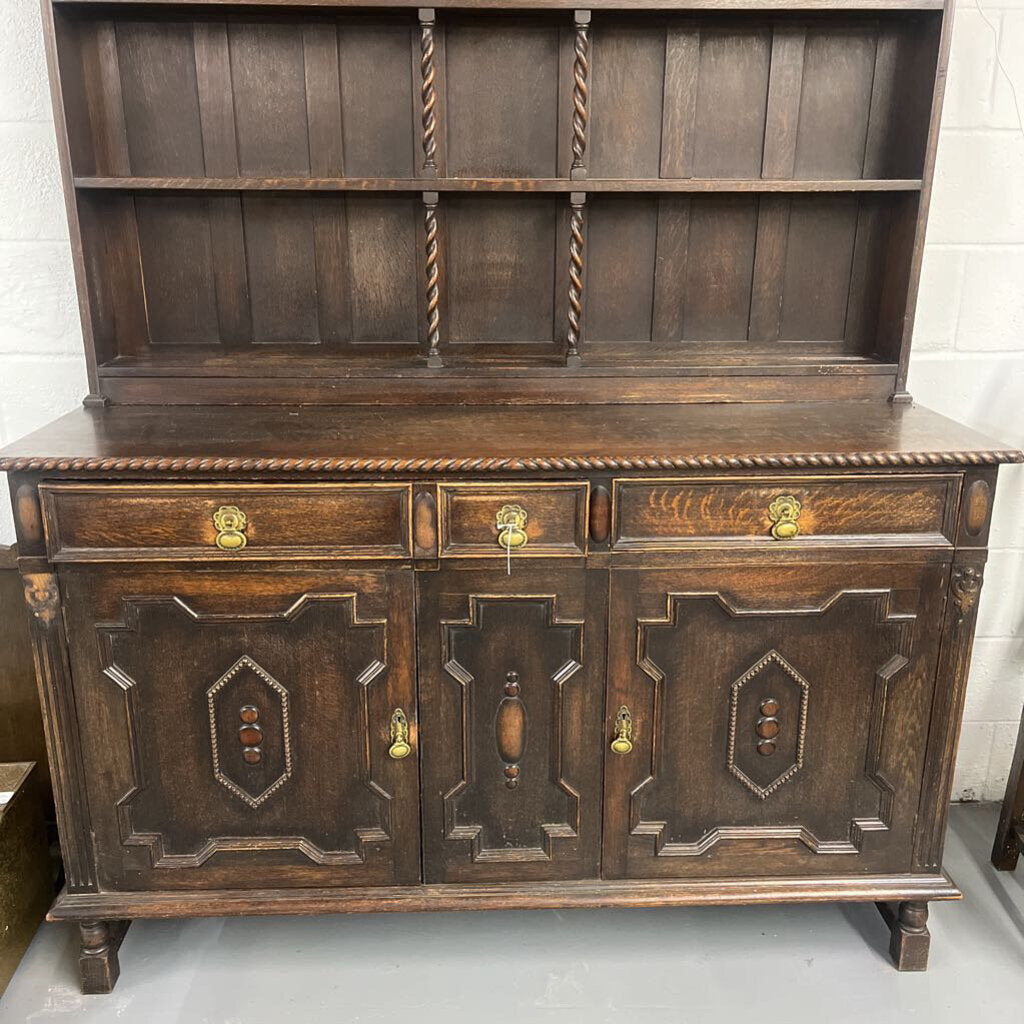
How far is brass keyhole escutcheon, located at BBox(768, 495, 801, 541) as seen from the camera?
1.56 m

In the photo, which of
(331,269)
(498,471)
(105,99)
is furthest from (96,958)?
(105,99)

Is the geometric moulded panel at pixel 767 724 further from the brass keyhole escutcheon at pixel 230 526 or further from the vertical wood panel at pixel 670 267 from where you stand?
the brass keyhole escutcheon at pixel 230 526

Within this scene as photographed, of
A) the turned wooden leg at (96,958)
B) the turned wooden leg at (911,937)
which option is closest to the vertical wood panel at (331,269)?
the turned wooden leg at (96,958)

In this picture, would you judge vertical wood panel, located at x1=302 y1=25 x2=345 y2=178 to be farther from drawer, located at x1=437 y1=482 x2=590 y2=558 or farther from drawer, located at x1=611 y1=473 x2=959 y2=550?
drawer, located at x1=611 y1=473 x2=959 y2=550

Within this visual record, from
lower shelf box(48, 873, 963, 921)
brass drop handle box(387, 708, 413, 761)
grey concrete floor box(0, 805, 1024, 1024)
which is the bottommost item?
grey concrete floor box(0, 805, 1024, 1024)

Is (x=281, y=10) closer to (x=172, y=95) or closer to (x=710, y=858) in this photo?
(x=172, y=95)

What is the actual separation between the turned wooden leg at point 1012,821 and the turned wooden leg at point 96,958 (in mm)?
1842

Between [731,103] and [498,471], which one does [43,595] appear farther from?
[731,103]

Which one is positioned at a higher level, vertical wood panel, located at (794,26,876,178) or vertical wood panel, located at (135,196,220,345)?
vertical wood panel, located at (794,26,876,178)

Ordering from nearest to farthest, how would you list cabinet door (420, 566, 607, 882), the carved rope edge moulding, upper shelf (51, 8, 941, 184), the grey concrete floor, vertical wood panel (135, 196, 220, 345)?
1. the carved rope edge moulding
2. cabinet door (420, 566, 607, 882)
3. the grey concrete floor
4. upper shelf (51, 8, 941, 184)
5. vertical wood panel (135, 196, 220, 345)

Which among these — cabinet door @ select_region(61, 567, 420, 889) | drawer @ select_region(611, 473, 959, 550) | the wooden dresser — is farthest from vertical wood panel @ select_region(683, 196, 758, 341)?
cabinet door @ select_region(61, 567, 420, 889)

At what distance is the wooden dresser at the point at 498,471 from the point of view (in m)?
1.55

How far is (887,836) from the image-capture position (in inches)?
68.1

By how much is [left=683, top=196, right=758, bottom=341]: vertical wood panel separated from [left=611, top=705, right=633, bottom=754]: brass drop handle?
2.74ft
